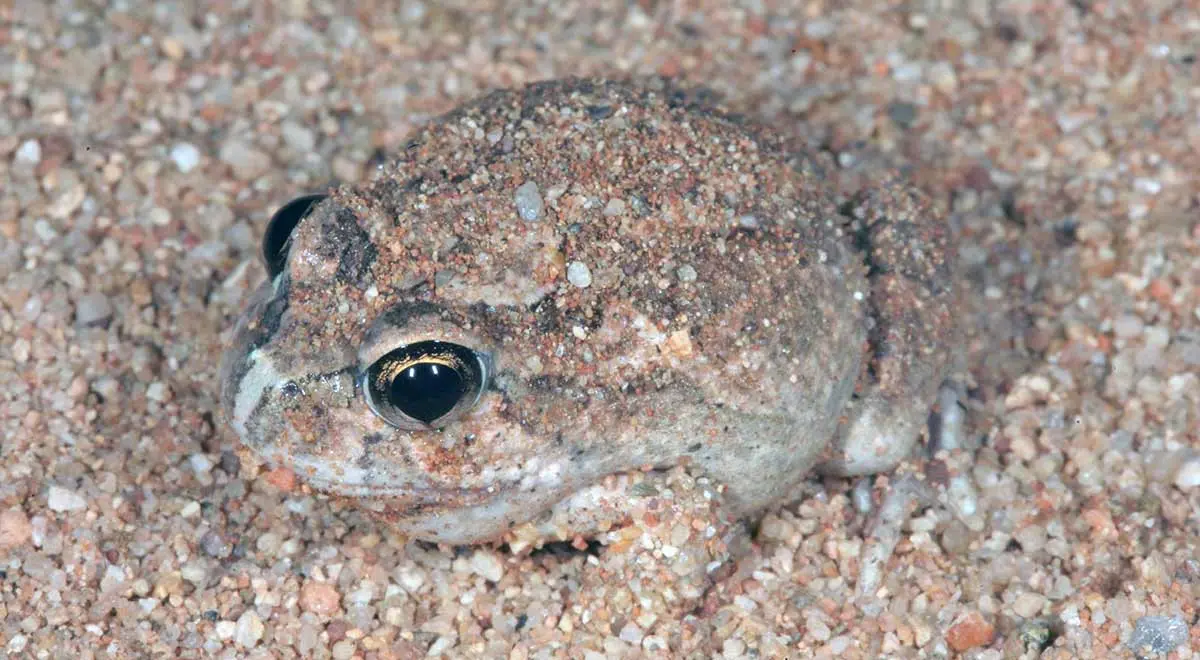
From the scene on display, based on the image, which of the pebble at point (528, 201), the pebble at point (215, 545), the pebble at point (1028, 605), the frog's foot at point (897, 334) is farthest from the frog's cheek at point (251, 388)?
the pebble at point (1028, 605)

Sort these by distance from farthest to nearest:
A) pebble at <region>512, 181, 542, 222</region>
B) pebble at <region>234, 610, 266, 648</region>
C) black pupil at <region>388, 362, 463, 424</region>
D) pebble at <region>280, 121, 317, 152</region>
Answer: pebble at <region>280, 121, 317, 152</region> < pebble at <region>234, 610, 266, 648</region> < pebble at <region>512, 181, 542, 222</region> < black pupil at <region>388, 362, 463, 424</region>

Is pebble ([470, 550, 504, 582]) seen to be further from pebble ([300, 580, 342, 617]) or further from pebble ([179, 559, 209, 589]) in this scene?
pebble ([179, 559, 209, 589])

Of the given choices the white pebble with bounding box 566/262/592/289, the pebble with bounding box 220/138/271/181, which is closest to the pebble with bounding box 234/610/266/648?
the white pebble with bounding box 566/262/592/289

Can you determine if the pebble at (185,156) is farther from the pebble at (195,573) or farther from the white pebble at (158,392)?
the pebble at (195,573)

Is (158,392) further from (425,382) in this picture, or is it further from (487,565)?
(425,382)

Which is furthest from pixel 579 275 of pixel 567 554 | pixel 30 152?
pixel 30 152

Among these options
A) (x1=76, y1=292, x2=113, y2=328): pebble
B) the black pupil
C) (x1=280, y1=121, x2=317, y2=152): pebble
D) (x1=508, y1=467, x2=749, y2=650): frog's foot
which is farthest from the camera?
(x1=280, y1=121, x2=317, y2=152): pebble

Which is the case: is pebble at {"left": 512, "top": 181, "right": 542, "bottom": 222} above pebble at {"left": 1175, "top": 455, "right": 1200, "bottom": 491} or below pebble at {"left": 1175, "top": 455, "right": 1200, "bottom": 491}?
above
